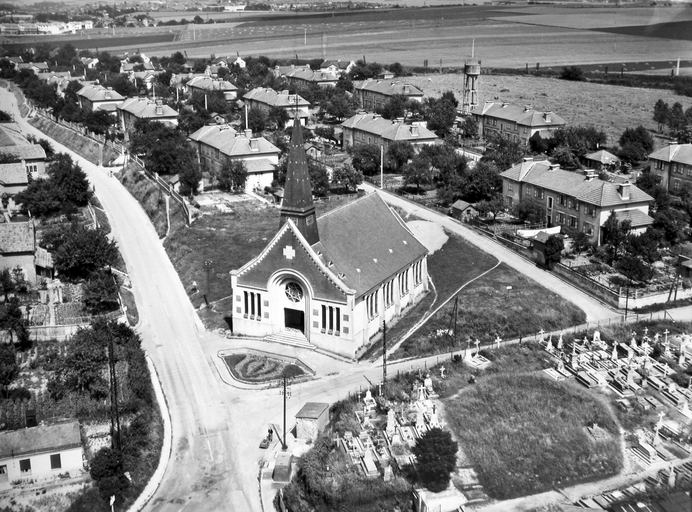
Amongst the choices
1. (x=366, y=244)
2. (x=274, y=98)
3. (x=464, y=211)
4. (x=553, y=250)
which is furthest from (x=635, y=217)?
(x=274, y=98)

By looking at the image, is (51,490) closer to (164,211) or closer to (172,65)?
(164,211)

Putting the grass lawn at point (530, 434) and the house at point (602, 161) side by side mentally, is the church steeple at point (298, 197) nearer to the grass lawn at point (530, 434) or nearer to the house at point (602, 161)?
the grass lawn at point (530, 434)

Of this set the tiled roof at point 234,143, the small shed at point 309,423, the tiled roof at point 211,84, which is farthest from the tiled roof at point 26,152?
the small shed at point 309,423

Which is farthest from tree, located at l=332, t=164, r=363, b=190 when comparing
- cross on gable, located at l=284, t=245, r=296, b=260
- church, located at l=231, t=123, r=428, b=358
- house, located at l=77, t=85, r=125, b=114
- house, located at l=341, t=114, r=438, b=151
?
house, located at l=77, t=85, r=125, b=114

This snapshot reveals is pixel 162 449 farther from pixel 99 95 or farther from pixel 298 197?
pixel 99 95

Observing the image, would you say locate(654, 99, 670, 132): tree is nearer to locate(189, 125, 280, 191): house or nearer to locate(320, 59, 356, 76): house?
locate(189, 125, 280, 191): house
